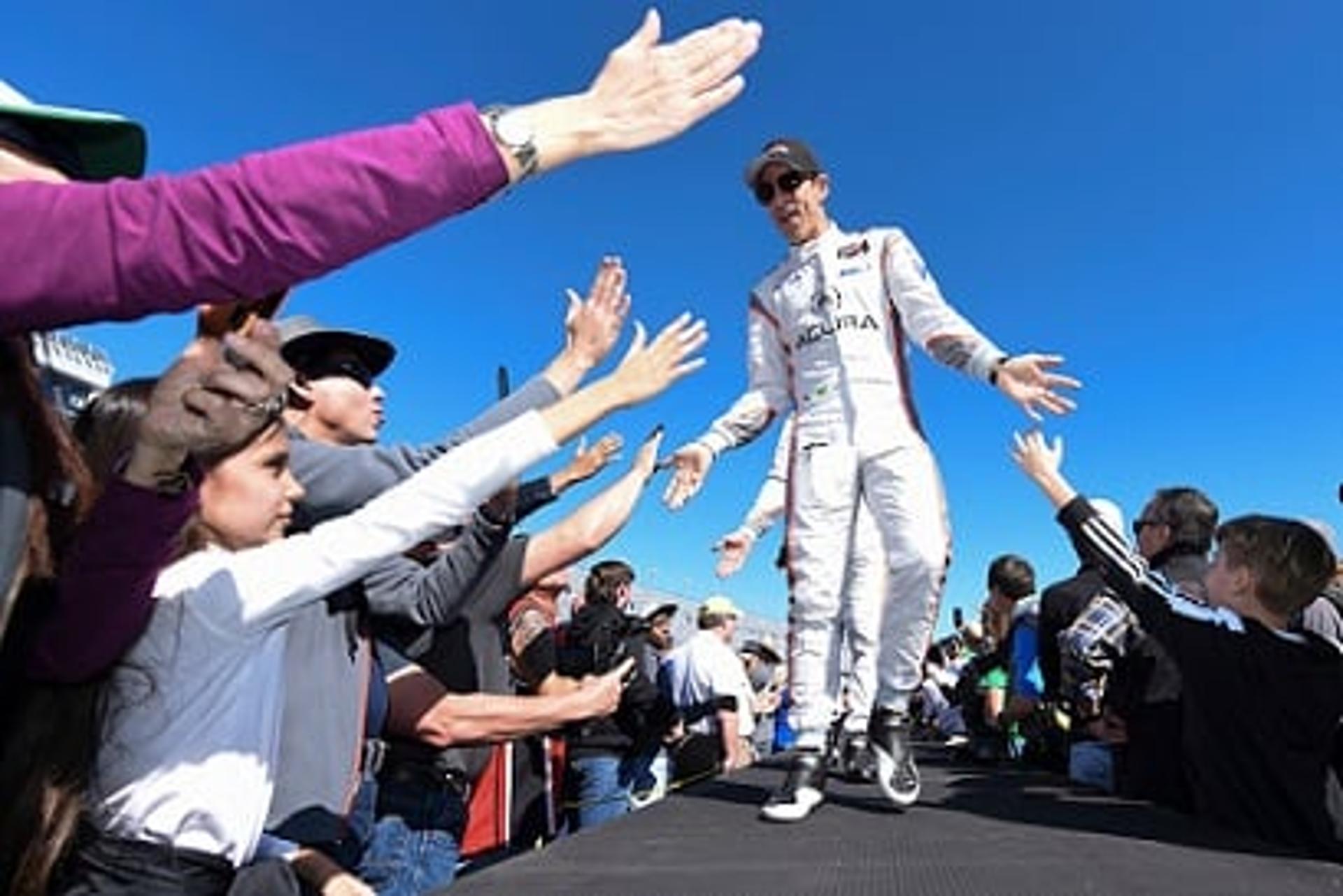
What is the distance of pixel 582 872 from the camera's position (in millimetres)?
1862

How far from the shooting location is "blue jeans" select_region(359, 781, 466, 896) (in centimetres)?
233

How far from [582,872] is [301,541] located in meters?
0.92

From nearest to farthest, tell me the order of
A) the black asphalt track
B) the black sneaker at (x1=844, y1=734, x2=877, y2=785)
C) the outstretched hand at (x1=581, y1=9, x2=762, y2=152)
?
the outstretched hand at (x1=581, y1=9, x2=762, y2=152) < the black asphalt track < the black sneaker at (x1=844, y1=734, x2=877, y2=785)

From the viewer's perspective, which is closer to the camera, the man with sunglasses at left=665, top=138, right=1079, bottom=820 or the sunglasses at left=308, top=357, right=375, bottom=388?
the sunglasses at left=308, top=357, right=375, bottom=388

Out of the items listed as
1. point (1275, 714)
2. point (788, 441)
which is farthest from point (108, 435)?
point (1275, 714)

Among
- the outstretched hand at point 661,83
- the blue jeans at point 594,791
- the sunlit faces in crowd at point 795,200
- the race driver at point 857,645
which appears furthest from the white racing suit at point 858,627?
the blue jeans at point 594,791

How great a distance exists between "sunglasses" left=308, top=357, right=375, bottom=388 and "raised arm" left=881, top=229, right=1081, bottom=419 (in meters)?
1.68

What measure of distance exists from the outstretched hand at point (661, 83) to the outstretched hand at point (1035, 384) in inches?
68.9

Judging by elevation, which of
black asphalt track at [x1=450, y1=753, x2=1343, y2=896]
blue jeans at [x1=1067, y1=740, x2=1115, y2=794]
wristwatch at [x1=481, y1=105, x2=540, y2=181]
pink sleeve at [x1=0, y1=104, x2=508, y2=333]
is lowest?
blue jeans at [x1=1067, y1=740, x2=1115, y2=794]

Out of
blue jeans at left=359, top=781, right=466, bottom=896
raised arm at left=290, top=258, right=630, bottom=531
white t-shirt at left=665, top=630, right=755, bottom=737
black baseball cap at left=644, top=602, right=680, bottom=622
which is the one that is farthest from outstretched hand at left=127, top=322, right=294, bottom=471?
black baseball cap at left=644, top=602, right=680, bottom=622

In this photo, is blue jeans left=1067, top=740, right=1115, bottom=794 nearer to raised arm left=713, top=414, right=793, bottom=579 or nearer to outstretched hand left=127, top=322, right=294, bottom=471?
raised arm left=713, top=414, right=793, bottom=579

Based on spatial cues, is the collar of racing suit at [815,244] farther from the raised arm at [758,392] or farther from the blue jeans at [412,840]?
the blue jeans at [412,840]

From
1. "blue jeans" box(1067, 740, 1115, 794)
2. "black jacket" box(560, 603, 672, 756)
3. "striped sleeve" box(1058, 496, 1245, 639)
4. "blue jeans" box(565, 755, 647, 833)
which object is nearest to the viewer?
"striped sleeve" box(1058, 496, 1245, 639)

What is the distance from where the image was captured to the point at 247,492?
1.50m
